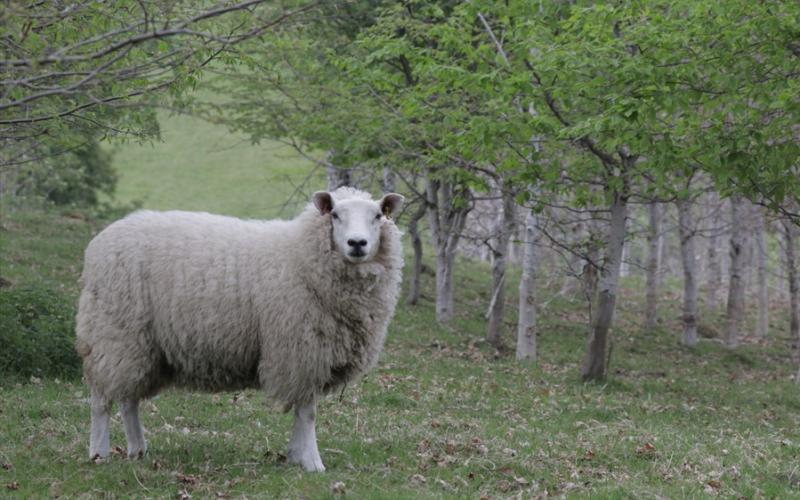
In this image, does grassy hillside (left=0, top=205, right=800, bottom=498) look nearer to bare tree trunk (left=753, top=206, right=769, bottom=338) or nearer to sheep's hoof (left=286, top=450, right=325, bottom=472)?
sheep's hoof (left=286, top=450, right=325, bottom=472)

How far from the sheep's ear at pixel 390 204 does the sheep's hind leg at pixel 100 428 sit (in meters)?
3.28

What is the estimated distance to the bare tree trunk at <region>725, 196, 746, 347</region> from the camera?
24.2 meters

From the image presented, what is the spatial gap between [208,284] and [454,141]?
26.2 ft

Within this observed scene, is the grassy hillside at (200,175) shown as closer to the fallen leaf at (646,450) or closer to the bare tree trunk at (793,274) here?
the bare tree trunk at (793,274)

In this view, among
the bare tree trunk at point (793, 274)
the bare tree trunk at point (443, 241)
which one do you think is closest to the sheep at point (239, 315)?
the bare tree trunk at point (443, 241)

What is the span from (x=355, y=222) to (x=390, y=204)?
663 millimetres

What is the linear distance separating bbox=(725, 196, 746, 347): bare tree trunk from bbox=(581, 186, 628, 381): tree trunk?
10.1m

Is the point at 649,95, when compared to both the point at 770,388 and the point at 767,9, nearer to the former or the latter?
the point at 767,9

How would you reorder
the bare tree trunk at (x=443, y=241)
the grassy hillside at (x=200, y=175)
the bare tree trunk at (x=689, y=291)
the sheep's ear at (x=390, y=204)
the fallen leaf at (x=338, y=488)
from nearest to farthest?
the fallen leaf at (x=338, y=488) < the sheep's ear at (x=390, y=204) < the bare tree trunk at (x=443, y=241) < the bare tree trunk at (x=689, y=291) < the grassy hillside at (x=200, y=175)

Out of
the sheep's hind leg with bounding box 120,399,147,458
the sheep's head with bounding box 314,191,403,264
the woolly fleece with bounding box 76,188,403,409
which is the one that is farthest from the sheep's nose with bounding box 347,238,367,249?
the sheep's hind leg with bounding box 120,399,147,458

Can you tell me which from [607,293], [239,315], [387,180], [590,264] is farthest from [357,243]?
[387,180]

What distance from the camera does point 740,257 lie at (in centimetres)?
2442

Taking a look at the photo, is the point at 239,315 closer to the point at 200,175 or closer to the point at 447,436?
the point at 447,436

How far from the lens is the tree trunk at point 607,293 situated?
49.9 feet
